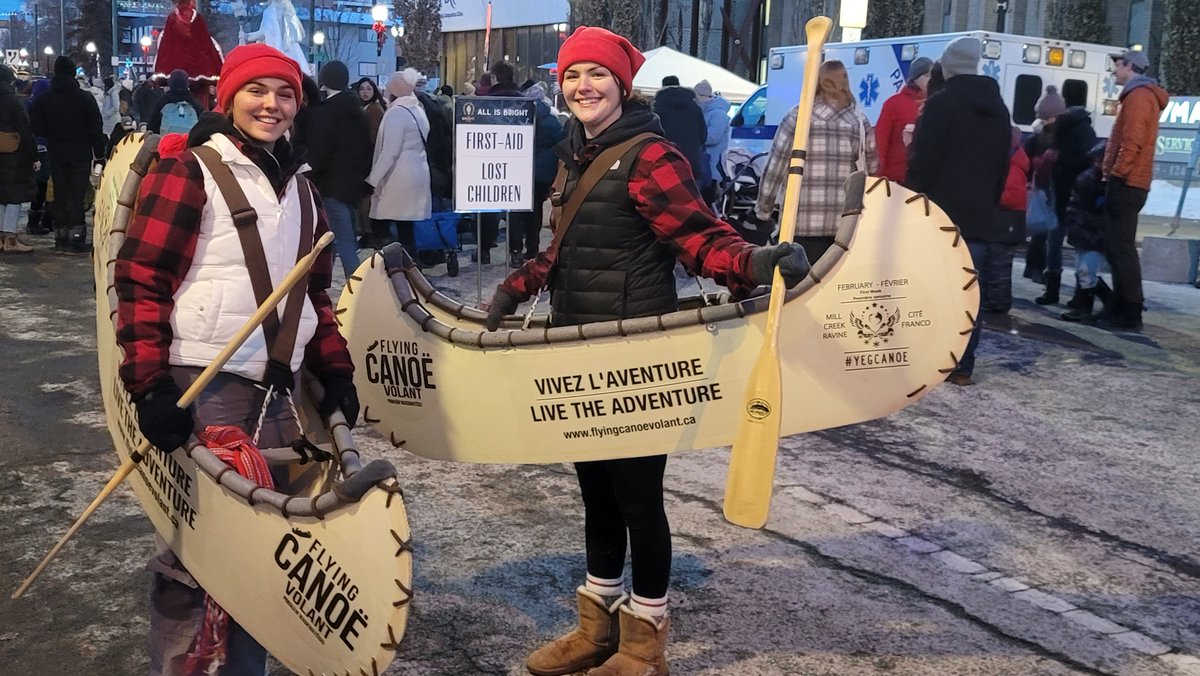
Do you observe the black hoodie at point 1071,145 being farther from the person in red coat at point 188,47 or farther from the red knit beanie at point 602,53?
the red knit beanie at point 602,53

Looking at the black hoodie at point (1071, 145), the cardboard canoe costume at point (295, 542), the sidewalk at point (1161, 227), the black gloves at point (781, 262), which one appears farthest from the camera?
the sidewalk at point (1161, 227)

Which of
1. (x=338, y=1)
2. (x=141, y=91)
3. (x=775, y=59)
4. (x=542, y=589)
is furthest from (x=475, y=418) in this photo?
(x=338, y=1)

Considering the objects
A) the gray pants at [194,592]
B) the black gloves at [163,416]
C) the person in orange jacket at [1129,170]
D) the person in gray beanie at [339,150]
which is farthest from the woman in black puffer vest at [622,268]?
the person in orange jacket at [1129,170]

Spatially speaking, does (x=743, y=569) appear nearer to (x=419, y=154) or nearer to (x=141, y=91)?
(x=419, y=154)

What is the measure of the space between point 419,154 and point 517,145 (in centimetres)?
159

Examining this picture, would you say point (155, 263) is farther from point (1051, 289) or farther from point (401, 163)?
point (1051, 289)

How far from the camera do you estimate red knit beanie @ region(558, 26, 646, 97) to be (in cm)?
324

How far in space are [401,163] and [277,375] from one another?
7.64 metres

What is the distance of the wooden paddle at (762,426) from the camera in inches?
127

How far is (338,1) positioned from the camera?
2842 inches

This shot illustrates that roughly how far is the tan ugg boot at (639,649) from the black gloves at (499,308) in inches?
40.2

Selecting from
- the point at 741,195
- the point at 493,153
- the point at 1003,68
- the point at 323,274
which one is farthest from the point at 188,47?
the point at 1003,68

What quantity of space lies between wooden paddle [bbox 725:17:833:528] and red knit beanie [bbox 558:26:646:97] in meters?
0.50

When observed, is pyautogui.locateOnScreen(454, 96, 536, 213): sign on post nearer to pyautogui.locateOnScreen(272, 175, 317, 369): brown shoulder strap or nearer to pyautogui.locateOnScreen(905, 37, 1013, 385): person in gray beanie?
pyautogui.locateOnScreen(905, 37, 1013, 385): person in gray beanie
